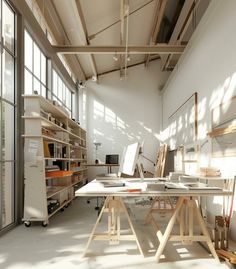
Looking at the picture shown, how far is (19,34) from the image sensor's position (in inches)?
177

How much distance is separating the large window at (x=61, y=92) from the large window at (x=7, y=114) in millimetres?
2429

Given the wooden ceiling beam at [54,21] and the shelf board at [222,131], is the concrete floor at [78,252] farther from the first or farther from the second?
the wooden ceiling beam at [54,21]

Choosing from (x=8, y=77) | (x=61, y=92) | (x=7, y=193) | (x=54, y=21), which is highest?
(x=54, y=21)

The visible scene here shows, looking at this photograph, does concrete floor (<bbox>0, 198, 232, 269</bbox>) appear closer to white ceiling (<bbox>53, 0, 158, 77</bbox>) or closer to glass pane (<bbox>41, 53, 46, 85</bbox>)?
glass pane (<bbox>41, 53, 46, 85</bbox>)

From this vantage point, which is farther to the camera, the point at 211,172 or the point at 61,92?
the point at 61,92

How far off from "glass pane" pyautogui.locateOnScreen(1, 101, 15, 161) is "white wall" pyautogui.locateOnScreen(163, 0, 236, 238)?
117 inches

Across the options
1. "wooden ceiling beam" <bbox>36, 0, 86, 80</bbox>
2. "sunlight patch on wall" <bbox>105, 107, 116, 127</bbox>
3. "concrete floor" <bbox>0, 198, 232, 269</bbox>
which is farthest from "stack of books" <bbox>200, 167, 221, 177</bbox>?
"sunlight patch on wall" <bbox>105, 107, 116, 127</bbox>

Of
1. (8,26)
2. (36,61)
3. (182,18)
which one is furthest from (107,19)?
(8,26)

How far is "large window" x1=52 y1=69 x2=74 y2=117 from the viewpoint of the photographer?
6996mm

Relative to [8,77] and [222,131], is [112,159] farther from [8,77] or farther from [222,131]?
[222,131]

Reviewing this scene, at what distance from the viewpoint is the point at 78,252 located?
10.2 ft

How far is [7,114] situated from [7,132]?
0.85 ft

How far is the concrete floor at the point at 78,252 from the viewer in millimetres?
2740

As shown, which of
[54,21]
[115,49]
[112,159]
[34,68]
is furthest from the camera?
[112,159]
